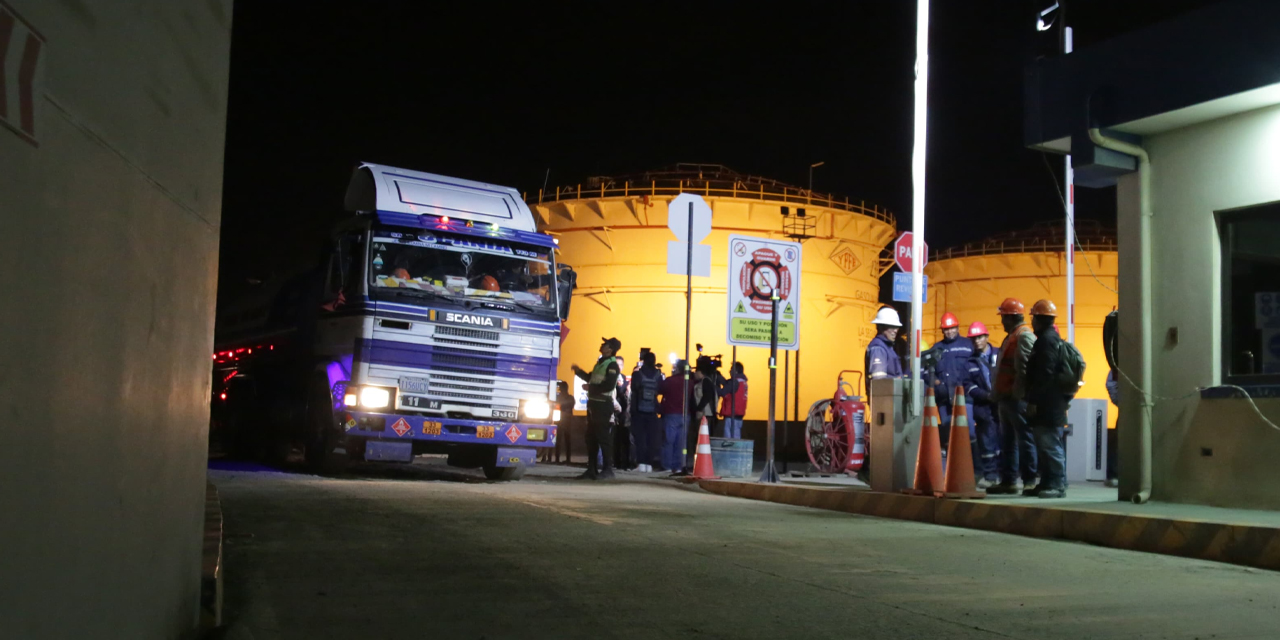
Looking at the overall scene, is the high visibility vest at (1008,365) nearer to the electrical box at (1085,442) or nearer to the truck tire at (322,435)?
the electrical box at (1085,442)

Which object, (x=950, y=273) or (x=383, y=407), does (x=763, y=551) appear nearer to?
(x=383, y=407)

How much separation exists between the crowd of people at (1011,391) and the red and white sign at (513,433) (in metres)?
4.32

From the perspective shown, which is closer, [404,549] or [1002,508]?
[404,549]

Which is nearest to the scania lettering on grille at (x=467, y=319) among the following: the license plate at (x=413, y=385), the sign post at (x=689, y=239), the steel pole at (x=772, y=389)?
the license plate at (x=413, y=385)

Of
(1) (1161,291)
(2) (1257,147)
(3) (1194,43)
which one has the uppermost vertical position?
(3) (1194,43)

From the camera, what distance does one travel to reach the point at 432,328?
45.9 ft

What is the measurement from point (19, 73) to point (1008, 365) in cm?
1010

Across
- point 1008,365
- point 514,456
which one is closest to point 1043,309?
point 1008,365

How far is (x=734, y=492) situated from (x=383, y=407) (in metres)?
4.24

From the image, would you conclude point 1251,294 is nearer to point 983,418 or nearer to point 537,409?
point 983,418

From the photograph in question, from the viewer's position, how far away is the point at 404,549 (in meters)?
7.01

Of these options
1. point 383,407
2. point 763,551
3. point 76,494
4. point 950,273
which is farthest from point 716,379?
point 950,273

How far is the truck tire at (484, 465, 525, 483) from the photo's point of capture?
15.4 meters

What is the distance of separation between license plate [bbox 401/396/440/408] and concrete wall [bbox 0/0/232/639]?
9.84 metres
